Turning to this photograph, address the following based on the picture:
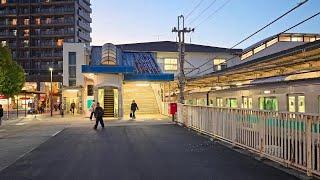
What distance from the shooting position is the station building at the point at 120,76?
3834 centimetres

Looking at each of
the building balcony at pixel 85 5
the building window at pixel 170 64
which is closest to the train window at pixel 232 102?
the building window at pixel 170 64

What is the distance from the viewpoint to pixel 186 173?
32.8 ft

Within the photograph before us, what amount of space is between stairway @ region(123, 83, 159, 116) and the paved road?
30.7m

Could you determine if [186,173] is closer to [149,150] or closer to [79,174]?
[79,174]

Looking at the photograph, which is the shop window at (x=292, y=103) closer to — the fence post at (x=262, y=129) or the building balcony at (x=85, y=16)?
the fence post at (x=262, y=129)

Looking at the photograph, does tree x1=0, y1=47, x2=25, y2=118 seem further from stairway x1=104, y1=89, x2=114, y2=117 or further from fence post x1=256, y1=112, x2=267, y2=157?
fence post x1=256, y1=112, x2=267, y2=157

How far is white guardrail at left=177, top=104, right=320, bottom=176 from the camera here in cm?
912

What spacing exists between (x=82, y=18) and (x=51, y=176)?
97.1 metres

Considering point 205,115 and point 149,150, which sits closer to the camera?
point 149,150

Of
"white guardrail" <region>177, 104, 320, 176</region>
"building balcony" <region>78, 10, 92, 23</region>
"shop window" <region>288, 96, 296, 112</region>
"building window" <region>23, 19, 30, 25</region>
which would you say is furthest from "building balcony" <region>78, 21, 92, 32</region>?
"shop window" <region>288, 96, 296, 112</region>

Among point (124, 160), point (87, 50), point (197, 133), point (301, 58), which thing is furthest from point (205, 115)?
point (87, 50)

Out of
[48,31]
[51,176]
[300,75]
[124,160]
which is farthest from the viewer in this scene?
[48,31]

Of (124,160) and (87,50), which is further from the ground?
(87,50)

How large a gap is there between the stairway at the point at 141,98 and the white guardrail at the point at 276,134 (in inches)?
1182
